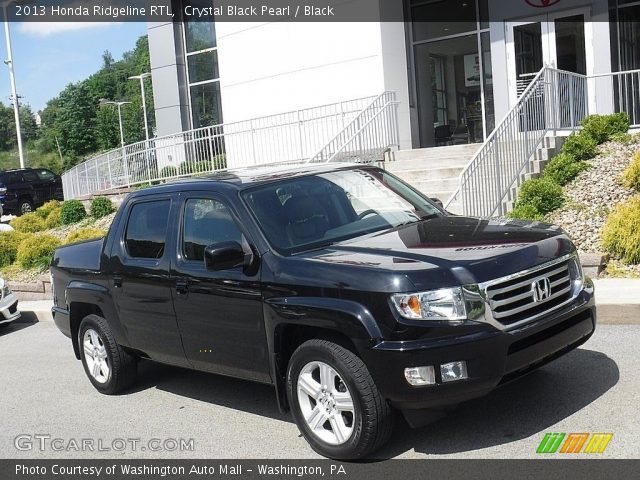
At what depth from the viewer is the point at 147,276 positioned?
20.3ft

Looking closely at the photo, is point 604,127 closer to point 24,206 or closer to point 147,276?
point 147,276

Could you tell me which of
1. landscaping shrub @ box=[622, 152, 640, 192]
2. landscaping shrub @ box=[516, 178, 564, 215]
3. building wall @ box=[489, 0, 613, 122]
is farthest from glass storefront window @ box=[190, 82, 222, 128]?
landscaping shrub @ box=[622, 152, 640, 192]

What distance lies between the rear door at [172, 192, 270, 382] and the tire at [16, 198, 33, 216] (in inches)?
1029

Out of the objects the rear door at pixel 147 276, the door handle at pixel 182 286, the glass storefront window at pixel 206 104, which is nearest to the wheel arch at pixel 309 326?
the door handle at pixel 182 286

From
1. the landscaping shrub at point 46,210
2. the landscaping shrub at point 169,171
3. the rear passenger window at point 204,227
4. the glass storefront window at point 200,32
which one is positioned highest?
the glass storefront window at point 200,32

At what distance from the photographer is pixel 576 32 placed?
677 inches

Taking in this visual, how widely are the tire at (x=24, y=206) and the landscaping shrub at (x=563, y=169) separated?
2327 cm

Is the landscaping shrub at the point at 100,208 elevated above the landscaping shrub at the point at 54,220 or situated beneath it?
elevated above

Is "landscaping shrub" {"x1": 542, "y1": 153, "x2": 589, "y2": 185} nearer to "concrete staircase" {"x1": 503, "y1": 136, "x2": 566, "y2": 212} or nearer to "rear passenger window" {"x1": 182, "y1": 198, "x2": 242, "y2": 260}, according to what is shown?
"concrete staircase" {"x1": 503, "y1": 136, "x2": 566, "y2": 212}

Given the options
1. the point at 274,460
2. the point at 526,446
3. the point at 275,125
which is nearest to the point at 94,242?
the point at 274,460

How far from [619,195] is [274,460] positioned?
7.77 meters

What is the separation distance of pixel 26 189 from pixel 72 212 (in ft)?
34.2

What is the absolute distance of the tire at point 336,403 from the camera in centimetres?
461

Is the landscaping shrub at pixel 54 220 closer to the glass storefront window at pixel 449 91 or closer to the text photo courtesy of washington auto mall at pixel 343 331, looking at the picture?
the text photo courtesy of washington auto mall at pixel 343 331
